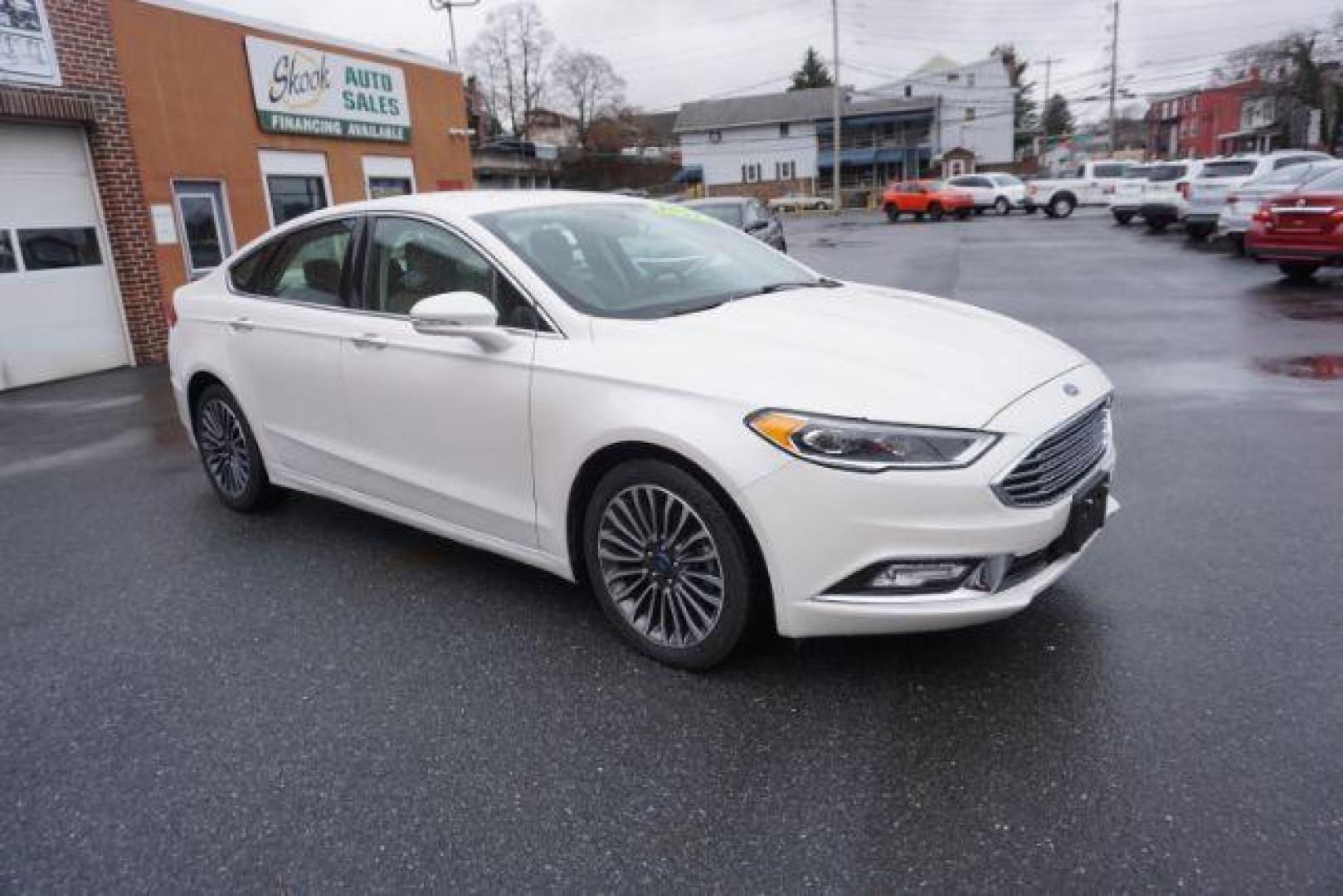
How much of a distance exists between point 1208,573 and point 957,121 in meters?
74.9

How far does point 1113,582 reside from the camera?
145 inches

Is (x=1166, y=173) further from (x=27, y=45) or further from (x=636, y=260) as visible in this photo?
(x=636, y=260)

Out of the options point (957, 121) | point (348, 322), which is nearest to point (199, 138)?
point (348, 322)

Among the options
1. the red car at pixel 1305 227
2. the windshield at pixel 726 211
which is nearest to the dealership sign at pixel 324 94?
the windshield at pixel 726 211

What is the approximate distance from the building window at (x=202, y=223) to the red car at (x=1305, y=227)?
45.7 feet

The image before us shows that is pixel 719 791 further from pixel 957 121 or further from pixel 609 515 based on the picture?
pixel 957 121

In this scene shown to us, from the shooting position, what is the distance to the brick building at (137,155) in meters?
9.94

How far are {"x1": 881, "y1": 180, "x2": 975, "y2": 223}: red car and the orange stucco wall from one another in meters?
26.6

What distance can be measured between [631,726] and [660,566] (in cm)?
53

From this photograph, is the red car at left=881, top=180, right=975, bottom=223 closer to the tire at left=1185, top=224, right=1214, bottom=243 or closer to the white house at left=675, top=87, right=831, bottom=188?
the tire at left=1185, top=224, right=1214, bottom=243

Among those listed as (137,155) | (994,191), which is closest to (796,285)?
(137,155)

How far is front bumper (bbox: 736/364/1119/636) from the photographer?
2.62 m

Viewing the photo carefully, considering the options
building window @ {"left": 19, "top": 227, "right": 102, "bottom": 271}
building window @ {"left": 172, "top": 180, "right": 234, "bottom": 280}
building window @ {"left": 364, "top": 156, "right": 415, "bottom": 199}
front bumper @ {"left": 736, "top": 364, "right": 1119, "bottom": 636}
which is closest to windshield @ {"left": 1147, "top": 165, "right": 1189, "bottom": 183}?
building window @ {"left": 364, "top": 156, "right": 415, "bottom": 199}

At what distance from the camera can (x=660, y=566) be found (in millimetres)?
3098
